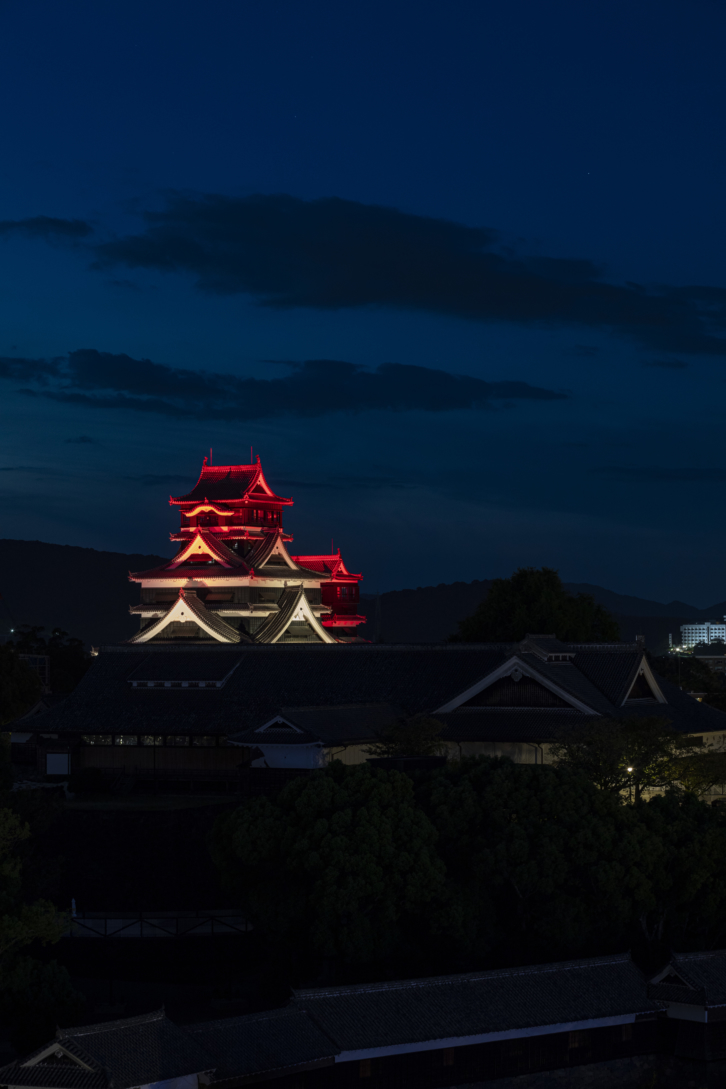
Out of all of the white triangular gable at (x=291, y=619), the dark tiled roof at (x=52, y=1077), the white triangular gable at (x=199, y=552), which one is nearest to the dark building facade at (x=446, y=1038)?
the dark tiled roof at (x=52, y=1077)

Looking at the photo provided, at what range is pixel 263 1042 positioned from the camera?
29359 mm

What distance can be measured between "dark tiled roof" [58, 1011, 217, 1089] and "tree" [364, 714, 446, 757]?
17619mm

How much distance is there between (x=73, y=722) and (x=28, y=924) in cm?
1874

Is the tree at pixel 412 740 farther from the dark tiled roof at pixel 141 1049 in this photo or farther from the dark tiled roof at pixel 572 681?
the dark tiled roof at pixel 141 1049

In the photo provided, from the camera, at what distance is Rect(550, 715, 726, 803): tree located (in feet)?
137

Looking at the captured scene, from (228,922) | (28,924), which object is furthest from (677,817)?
(28,924)

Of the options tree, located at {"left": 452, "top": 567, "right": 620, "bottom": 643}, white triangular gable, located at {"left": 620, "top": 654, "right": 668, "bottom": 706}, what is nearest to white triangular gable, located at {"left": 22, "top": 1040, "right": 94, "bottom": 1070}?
white triangular gable, located at {"left": 620, "top": 654, "right": 668, "bottom": 706}

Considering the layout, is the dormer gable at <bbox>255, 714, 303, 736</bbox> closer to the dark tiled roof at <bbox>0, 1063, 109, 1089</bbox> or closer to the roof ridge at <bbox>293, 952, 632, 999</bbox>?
the roof ridge at <bbox>293, 952, 632, 999</bbox>

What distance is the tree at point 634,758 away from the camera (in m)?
41.7

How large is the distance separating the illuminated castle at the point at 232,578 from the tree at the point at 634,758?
27430 mm

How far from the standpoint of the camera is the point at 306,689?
172ft

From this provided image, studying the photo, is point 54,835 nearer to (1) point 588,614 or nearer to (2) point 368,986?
(2) point 368,986

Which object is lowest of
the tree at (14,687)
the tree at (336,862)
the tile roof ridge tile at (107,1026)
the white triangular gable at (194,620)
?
the tile roof ridge tile at (107,1026)

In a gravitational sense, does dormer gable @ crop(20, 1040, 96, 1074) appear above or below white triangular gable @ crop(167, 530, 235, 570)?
below
